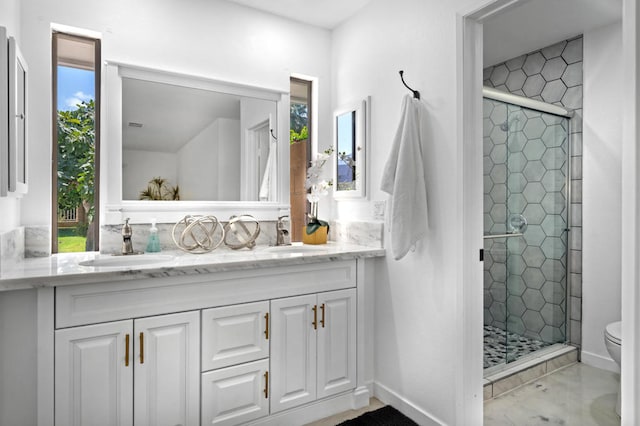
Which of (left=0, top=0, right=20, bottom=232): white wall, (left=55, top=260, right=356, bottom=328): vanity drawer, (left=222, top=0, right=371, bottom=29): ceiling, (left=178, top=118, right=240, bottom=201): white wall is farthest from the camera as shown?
(left=222, top=0, right=371, bottom=29): ceiling

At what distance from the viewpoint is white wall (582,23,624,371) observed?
8.60ft

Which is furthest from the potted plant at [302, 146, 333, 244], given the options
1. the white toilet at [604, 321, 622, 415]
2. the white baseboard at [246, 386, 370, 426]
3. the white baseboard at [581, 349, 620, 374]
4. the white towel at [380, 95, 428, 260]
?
the white baseboard at [581, 349, 620, 374]

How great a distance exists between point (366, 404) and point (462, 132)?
1.58 m

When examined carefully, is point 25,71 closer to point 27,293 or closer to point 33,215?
point 33,215

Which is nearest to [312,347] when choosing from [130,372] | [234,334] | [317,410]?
[317,410]

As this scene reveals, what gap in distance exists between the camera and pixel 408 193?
1909mm

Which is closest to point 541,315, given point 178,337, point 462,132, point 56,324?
point 462,132

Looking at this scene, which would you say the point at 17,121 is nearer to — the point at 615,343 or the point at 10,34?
the point at 10,34

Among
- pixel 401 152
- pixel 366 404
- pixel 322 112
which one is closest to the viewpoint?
pixel 401 152

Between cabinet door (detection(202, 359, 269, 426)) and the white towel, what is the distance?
91cm

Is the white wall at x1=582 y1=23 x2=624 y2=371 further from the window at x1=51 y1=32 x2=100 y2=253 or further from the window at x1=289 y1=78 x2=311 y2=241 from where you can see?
the window at x1=51 y1=32 x2=100 y2=253

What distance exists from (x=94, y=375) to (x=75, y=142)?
1.25 meters

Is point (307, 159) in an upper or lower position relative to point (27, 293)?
upper

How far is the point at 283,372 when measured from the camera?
1.96 metres
